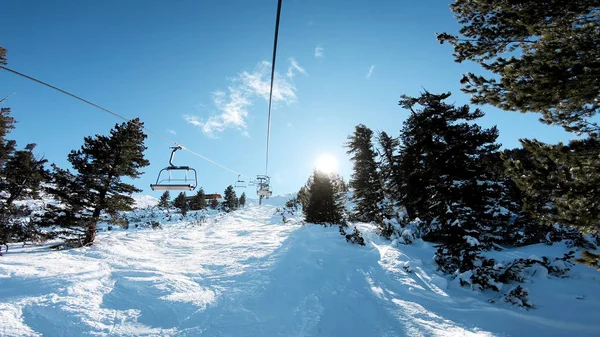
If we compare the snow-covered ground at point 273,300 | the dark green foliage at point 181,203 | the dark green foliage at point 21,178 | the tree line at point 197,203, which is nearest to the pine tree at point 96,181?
the snow-covered ground at point 273,300

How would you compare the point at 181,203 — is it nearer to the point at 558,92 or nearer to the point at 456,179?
the point at 456,179

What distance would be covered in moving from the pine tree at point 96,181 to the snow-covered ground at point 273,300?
3.91 m

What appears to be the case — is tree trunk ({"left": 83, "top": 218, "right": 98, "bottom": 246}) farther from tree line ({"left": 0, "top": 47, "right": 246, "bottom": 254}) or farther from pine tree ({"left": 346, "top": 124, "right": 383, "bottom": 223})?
pine tree ({"left": 346, "top": 124, "right": 383, "bottom": 223})

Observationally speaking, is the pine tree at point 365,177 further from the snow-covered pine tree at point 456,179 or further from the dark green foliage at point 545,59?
the dark green foliage at point 545,59

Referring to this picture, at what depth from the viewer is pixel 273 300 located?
23.4 ft

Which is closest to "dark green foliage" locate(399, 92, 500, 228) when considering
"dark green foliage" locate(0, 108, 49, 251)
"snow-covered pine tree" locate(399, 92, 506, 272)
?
"snow-covered pine tree" locate(399, 92, 506, 272)

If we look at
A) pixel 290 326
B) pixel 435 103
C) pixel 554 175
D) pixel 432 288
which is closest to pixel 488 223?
pixel 432 288

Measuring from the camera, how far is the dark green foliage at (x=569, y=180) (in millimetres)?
3980

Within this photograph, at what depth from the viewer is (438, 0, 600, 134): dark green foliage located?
14.2 feet

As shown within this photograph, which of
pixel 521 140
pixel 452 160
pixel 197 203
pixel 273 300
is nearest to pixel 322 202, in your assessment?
pixel 452 160

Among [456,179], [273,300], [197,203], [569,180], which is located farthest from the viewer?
[197,203]

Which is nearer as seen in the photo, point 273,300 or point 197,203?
point 273,300

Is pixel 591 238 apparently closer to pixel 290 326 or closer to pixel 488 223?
pixel 488 223

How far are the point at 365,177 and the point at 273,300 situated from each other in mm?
18532
